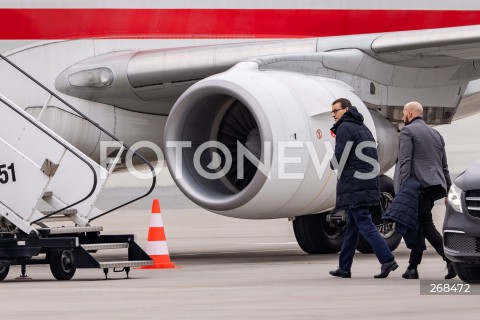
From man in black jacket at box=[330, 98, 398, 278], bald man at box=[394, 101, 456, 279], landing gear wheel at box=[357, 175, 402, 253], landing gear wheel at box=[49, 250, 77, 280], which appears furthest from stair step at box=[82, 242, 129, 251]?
landing gear wheel at box=[357, 175, 402, 253]

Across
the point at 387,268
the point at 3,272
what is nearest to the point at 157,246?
the point at 3,272

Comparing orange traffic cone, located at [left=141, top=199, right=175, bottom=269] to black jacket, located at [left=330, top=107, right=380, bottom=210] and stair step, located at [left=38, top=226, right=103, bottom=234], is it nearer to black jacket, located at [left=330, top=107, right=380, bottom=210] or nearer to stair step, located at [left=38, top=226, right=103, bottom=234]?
stair step, located at [left=38, top=226, right=103, bottom=234]

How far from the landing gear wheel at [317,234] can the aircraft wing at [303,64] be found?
5.03ft

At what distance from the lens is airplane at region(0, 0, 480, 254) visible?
14227 mm

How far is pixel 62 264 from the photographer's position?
12516mm

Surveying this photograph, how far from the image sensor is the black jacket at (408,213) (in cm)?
1205

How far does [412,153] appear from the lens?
481 inches

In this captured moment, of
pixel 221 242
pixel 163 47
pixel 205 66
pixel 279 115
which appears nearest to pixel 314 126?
pixel 279 115

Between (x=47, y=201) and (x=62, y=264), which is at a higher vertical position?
(x=47, y=201)

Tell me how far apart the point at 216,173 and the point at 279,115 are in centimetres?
120

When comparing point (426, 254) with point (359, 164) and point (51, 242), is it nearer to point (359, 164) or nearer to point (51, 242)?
point (359, 164)

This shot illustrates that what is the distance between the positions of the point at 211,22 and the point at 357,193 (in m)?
4.75

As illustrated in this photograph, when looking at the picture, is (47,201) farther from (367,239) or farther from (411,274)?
(411,274)

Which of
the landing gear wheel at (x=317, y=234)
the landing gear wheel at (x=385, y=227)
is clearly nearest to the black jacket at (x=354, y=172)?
the landing gear wheel at (x=385, y=227)
